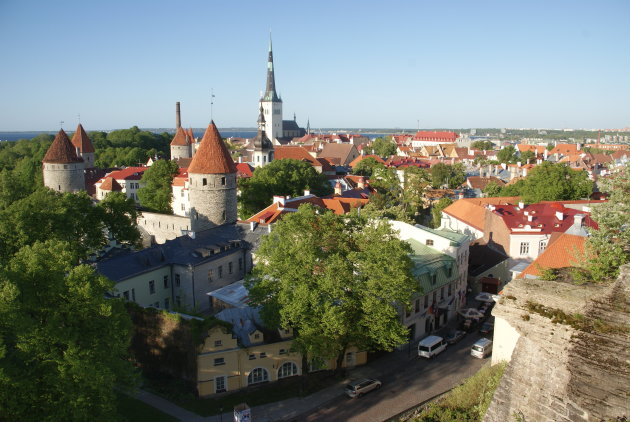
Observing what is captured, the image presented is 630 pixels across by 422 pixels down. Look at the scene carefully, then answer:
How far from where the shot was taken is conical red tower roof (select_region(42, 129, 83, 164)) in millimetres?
48562

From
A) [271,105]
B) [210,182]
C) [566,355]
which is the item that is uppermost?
[271,105]

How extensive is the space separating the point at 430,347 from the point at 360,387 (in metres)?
4.96

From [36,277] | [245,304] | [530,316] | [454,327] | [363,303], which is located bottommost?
[454,327]

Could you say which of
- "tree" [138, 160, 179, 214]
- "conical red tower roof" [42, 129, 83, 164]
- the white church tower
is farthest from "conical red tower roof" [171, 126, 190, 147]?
the white church tower

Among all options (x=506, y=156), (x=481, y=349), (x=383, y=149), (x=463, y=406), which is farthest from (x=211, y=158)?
(x=383, y=149)

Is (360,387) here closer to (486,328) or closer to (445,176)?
(486,328)

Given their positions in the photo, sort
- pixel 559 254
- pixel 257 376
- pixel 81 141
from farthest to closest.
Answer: pixel 81 141, pixel 559 254, pixel 257 376

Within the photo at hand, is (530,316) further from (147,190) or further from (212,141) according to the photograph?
(147,190)

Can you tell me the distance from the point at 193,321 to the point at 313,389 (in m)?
5.70

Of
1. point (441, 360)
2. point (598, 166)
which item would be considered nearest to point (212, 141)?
point (441, 360)

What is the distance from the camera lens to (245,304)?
2412 cm

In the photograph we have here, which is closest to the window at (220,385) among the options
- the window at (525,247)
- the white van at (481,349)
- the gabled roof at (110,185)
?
the white van at (481,349)

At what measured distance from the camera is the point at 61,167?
48656mm

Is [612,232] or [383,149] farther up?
[612,232]
